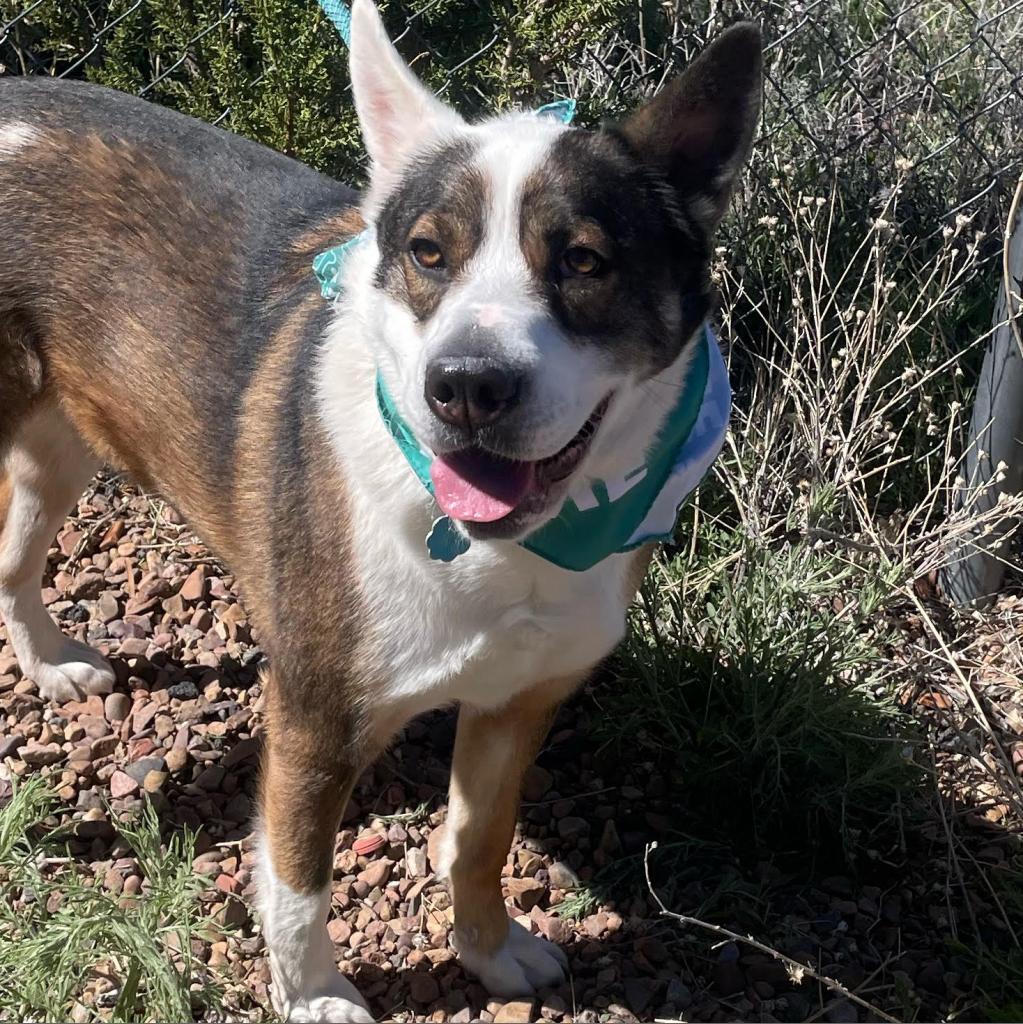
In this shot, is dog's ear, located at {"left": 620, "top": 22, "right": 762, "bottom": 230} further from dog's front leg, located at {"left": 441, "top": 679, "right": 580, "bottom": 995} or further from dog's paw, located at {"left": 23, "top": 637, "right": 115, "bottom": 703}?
dog's paw, located at {"left": 23, "top": 637, "right": 115, "bottom": 703}

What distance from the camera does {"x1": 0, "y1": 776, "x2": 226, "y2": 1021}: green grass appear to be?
2.58 metres

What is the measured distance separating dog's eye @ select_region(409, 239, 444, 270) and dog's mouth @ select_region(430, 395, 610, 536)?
13.5 inches

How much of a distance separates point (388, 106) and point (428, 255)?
1.44 ft

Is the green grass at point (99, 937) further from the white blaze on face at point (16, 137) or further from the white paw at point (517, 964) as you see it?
the white blaze on face at point (16, 137)

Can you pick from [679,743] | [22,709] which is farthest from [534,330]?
[22,709]

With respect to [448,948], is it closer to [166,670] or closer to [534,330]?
[166,670]

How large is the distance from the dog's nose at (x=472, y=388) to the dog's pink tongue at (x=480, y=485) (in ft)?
0.43

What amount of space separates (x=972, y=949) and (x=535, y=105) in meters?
2.91

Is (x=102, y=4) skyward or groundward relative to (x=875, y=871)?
skyward

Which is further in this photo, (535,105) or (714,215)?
(535,105)

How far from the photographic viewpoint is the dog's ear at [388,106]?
7.79ft

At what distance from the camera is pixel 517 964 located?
295cm

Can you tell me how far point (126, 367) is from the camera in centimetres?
288

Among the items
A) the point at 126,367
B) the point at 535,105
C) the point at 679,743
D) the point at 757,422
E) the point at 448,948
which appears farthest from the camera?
the point at 535,105
